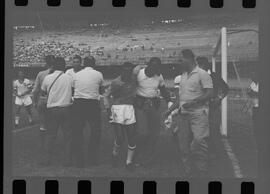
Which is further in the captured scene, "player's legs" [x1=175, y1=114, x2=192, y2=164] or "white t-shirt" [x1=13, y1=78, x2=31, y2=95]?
"player's legs" [x1=175, y1=114, x2=192, y2=164]

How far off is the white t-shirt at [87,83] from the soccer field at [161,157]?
16 centimetres

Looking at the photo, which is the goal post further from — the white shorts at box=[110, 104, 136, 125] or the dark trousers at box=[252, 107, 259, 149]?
the white shorts at box=[110, 104, 136, 125]

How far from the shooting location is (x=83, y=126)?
19.0ft

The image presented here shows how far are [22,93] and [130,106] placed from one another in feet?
2.22

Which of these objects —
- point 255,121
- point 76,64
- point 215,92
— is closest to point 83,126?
point 76,64

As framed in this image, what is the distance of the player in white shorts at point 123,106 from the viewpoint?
18.7 ft

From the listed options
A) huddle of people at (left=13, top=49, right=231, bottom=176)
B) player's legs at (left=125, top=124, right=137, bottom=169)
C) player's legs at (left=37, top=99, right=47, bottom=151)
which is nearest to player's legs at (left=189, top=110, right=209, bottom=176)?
huddle of people at (left=13, top=49, right=231, bottom=176)

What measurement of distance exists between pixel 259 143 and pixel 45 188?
1.37 m

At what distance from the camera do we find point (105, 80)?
571 cm

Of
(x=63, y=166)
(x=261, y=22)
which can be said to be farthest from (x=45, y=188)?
(x=261, y=22)

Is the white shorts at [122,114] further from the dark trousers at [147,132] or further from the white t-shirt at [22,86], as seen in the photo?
the white t-shirt at [22,86]

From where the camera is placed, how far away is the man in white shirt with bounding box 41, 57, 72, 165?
574 centimetres

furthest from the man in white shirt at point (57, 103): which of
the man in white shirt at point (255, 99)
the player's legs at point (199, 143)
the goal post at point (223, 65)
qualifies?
the man in white shirt at point (255, 99)

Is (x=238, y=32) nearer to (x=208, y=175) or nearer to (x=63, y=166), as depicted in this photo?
(x=208, y=175)
